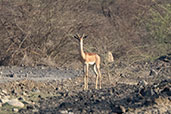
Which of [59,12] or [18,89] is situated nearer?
[18,89]

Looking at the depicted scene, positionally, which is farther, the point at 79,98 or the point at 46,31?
the point at 46,31

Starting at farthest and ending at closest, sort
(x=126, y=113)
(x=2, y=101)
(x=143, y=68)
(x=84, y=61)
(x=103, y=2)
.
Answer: (x=103, y=2) → (x=143, y=68) → (x=84, y=61) → (x=2, y=101) → (x=126, y=113)

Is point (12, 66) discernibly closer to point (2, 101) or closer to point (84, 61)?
point (84, 61)

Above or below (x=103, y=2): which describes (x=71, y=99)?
below

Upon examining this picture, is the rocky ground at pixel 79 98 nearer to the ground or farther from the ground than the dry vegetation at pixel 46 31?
nearer to the ground

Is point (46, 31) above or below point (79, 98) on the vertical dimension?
above

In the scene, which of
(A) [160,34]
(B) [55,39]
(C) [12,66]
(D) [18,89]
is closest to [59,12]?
(B) [55,39]

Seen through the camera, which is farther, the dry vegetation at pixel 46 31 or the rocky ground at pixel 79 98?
the dry vegetation at pixel 46 31

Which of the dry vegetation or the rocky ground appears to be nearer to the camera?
the rocky ground

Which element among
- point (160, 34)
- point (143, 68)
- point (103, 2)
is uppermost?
point (103, 2)

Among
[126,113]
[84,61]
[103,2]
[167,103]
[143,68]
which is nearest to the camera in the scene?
[126,113]

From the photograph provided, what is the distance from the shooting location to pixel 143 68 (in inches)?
709

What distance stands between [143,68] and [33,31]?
184 inches

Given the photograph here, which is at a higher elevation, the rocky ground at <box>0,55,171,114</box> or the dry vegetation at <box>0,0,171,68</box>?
the dry vegetation at <box>0,0,171,68</box>
